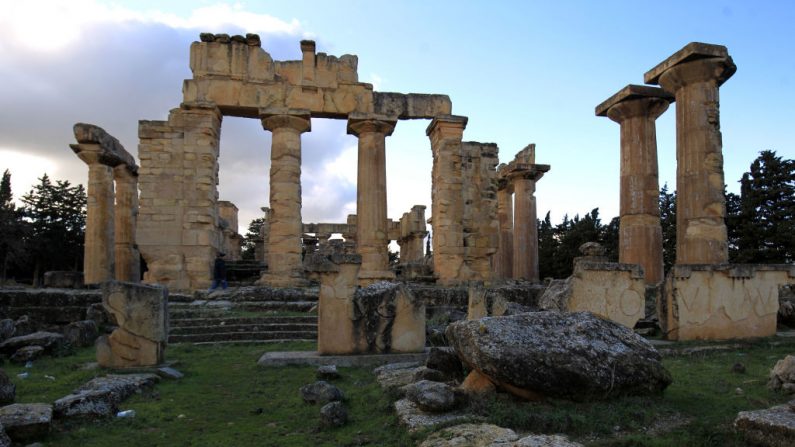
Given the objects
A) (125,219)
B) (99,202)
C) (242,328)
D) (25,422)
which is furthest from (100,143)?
(25,422)

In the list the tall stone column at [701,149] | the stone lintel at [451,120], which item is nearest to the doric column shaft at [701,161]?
the tall stone column at [701,149]

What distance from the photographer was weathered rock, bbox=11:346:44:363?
892 centimetres

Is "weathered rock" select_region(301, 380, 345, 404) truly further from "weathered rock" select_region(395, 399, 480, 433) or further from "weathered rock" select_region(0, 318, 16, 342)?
"weathered rock" select_region(0, 318, 16, 342)

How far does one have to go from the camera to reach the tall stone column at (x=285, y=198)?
698 inches

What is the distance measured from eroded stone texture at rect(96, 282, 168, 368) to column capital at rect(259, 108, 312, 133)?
34.1ft

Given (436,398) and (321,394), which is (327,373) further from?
(436,398)

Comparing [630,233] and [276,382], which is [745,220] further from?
[276,382]

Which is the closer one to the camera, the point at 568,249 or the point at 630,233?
the point at 630,233

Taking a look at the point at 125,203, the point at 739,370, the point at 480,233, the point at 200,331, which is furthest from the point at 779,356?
the point at 125,203

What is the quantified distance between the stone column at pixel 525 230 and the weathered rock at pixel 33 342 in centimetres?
1991

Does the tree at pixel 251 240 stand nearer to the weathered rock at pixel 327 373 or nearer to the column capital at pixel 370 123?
the column capital at pixel 370 123

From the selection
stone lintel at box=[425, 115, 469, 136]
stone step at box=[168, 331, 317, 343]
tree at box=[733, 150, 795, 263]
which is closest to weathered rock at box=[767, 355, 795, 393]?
stone step at box=[168, 331, 317, 343]

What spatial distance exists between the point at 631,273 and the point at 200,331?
28.3 ft

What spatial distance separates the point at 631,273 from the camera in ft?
33.1
